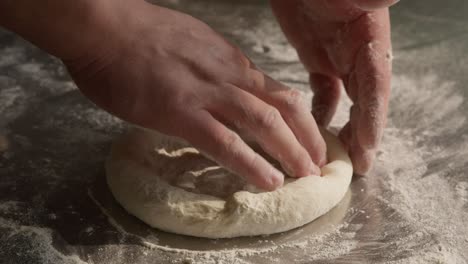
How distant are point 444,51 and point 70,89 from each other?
1.35 m

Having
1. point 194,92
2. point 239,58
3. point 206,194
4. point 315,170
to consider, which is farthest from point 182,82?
point 315,170

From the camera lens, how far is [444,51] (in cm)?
221

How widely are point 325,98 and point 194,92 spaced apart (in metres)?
0.51

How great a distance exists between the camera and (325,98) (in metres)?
1.67

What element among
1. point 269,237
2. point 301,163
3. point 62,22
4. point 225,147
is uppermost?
point 62,22

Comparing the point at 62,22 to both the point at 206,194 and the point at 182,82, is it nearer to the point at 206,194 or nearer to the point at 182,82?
the point at 182,82

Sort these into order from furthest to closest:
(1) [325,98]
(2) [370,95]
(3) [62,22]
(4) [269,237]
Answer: (1) [325,98]
(2) [370,95]
(4) [269,237]
(3) [62,22]

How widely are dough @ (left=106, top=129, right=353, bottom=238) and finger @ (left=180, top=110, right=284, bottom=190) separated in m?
0.07

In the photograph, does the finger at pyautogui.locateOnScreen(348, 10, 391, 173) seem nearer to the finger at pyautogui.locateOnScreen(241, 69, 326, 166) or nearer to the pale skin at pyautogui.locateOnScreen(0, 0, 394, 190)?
the pale skin at pyautogui.locateOnScreen(0, 0, 394, 190)

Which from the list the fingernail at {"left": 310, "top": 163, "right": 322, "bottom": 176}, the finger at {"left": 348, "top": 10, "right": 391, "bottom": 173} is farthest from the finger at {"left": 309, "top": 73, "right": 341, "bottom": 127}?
the fingernail at {"left": 310, "top": 163, "right": 322, "bottom": 176}

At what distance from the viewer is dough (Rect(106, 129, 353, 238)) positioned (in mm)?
1296

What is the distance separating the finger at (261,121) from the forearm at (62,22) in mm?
303

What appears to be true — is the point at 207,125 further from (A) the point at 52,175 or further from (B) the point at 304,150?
(A) the point at 52,175

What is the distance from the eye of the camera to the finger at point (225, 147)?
1.26 m
